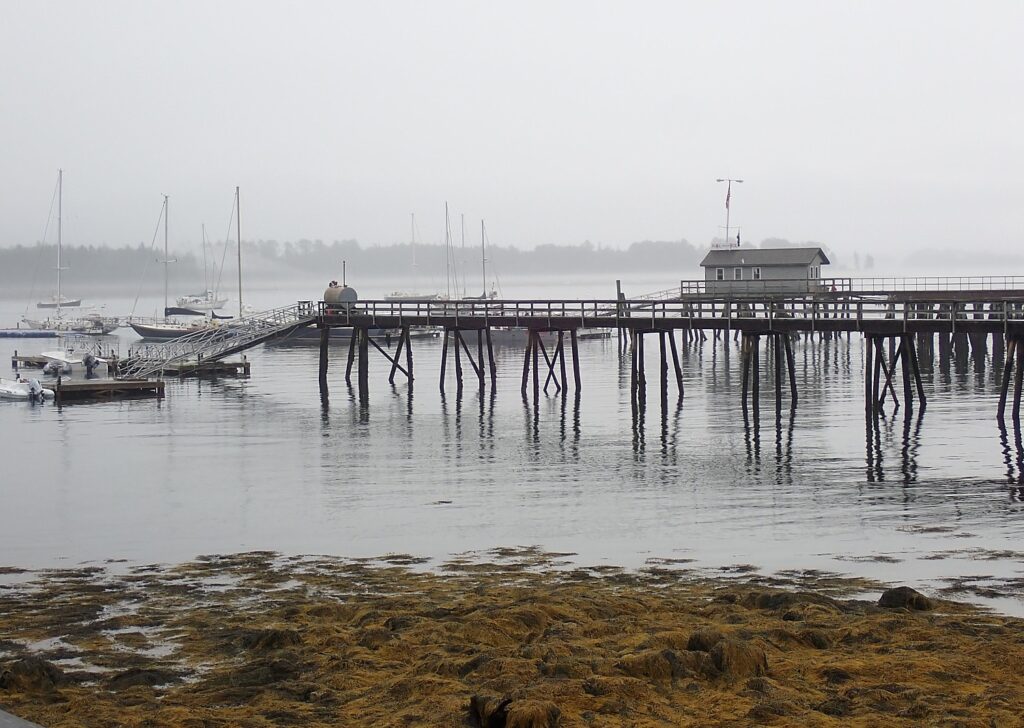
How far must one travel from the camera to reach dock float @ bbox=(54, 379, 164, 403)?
54188mm

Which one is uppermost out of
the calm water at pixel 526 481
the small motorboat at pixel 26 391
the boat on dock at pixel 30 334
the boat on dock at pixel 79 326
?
the boat on dock at pixel 79 326

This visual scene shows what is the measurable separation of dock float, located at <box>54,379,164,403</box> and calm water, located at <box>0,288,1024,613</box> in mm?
2023

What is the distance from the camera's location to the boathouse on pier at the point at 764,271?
66.6 metres

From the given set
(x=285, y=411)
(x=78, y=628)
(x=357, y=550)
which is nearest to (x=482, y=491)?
(x=357, y=550)

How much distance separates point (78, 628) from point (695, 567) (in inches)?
395

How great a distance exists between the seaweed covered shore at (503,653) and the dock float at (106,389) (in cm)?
3664

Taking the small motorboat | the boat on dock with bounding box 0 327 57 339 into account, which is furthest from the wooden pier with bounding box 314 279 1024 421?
the boat on dock with bounding box 0 327 57 339

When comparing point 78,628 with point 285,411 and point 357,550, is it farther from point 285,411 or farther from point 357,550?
point 285,411

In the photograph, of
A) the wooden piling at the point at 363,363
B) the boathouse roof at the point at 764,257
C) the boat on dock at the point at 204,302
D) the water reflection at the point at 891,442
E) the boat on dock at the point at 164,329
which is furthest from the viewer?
the boat on dock at the point at 204,302

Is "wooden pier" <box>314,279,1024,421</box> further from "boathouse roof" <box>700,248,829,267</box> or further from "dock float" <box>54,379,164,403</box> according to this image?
"dock float" <box>54,379,164,403</box>

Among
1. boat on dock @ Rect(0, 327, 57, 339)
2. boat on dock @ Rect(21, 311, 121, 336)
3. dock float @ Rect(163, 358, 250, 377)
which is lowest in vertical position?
dock float @ Rect(163, 358, 250, 377)

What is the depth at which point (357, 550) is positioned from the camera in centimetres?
2236

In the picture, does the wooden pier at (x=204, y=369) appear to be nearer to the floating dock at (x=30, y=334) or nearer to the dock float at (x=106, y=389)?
the dock float at (x=106, y=389)

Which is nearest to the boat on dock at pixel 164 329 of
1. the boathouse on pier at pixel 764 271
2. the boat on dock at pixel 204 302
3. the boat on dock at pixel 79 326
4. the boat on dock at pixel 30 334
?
the boat on dock at pixel 79 326
